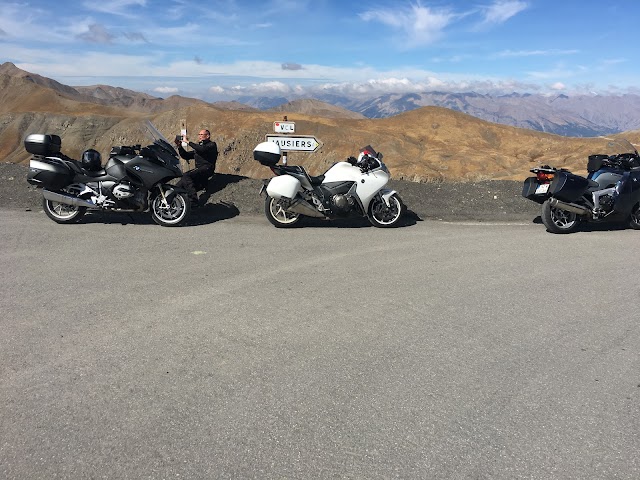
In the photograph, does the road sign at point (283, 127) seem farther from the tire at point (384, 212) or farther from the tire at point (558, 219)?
the tire at point (558, 219)

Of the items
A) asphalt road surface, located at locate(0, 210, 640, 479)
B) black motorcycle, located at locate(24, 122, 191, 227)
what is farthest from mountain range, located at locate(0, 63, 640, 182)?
asphalt road surface, located at locate(0, 210, 640, 479)

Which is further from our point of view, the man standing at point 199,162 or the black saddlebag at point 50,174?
the man standing at point 199,162

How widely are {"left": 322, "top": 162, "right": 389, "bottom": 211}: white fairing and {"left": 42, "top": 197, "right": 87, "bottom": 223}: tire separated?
14.0ft

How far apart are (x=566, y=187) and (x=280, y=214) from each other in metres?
5.23

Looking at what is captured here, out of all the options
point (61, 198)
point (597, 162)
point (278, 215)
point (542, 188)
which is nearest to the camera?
point (61, 198)

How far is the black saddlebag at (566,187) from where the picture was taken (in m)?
9.15

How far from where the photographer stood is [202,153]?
10336 millimetres

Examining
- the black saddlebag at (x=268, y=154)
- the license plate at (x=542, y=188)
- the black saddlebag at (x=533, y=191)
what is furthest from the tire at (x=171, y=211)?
the license plate at (x=542, y=188)

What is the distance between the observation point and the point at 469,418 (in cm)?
334

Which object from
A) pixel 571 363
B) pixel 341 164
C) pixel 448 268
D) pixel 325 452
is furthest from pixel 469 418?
pixel 341 164

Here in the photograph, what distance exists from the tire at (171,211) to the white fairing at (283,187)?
58.7 inches

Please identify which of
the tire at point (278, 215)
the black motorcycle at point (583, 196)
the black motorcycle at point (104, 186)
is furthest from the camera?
the black motorcycle at point (583, 196)

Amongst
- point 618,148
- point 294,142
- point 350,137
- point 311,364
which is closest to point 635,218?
point 294,142

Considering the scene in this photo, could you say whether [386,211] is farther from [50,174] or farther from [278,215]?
[50,174]
